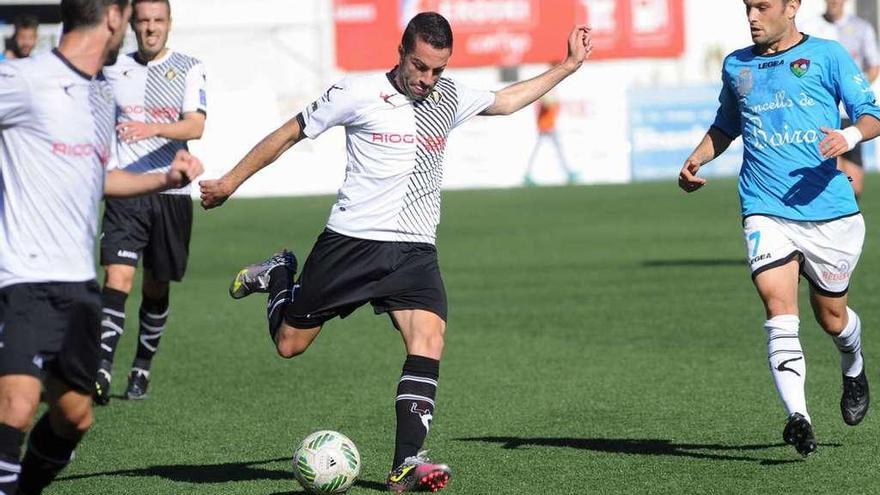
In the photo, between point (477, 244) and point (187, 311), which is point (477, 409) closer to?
point (187, 311)

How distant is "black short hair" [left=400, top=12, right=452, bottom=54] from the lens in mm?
6746

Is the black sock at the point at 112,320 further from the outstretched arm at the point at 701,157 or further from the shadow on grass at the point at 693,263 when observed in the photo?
the shadow on grass at the point at 693,263

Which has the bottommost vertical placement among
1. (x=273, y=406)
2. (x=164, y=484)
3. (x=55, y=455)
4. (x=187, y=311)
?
(x=187, y=311)

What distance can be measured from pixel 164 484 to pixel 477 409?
2433mm

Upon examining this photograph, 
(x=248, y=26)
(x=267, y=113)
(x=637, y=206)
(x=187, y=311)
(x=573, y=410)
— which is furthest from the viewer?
(x=248, y=26)

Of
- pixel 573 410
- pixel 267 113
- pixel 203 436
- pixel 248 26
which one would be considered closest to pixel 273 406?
pixel 203 436

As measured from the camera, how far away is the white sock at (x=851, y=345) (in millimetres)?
7672

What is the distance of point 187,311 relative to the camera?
1427cm

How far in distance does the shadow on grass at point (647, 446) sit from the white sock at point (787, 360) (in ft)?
1.04

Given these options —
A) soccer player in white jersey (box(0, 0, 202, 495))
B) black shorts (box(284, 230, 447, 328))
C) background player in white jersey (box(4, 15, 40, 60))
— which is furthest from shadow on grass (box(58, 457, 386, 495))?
background player in white jersey (box(4, 15, 40, 60))

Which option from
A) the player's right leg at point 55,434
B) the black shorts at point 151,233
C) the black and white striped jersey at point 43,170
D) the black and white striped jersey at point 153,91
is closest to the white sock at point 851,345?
the player's right leg at point 55,434

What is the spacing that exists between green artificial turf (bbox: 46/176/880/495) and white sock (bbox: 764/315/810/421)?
320mm

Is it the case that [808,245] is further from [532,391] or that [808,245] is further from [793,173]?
[532,391]

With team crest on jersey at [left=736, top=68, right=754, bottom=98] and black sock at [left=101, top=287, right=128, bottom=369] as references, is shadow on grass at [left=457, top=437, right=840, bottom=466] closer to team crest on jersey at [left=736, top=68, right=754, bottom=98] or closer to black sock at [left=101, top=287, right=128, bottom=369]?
team crest on jersey at [left=736, top=68, right=754, bottom=98]
